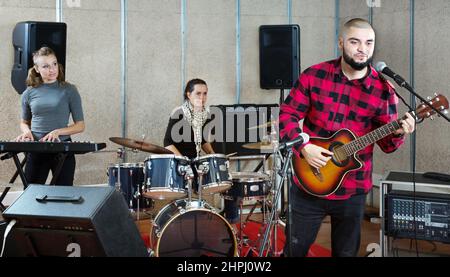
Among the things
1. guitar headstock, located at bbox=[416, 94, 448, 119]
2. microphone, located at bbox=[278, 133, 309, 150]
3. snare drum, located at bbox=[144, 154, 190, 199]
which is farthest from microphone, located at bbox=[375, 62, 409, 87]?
snare drum, located at bbox=[144, 154, 190, 199]

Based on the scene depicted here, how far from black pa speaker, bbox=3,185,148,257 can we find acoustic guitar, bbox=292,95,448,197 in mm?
1003

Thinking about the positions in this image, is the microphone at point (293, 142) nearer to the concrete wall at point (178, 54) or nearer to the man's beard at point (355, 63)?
the man's beard at point (355, 63)

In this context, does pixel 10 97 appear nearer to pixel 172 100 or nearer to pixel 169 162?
pixel 172 100

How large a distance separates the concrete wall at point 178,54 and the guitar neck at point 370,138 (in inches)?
117

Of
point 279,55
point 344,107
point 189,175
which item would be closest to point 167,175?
point 189,175

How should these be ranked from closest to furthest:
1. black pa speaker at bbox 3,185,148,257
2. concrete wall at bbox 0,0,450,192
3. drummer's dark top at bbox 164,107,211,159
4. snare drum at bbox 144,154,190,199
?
black pa speaker at bbox 3,185,148,257
snare drum at bbox 144,154,190,199
drummer's dark top at bbox 164,107,211,159
concrete wall at bbox 0,0,450,192

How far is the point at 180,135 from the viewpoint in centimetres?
505

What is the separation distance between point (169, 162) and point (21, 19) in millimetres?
2869

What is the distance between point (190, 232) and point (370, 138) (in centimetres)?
159

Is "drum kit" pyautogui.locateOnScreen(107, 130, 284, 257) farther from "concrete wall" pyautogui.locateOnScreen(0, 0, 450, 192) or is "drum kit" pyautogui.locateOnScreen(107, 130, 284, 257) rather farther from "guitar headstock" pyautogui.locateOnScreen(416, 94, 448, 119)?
"concrete wall" pyautogui.locateOnScreen(0, 0, 450, 192)

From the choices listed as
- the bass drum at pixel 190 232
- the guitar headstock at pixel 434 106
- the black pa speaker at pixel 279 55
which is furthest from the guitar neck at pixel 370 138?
the black pa speaker at pixel 279 55

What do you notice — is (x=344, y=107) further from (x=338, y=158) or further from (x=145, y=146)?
(x=145, y=146)

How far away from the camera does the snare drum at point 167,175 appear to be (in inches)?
157

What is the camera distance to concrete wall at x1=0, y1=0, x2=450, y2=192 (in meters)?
5.64
